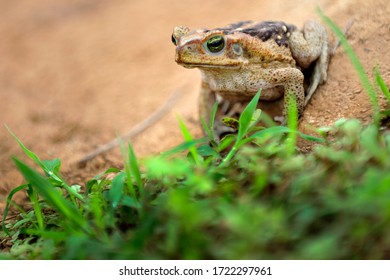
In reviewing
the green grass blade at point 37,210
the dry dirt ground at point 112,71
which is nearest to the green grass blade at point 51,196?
the green grass blade at point 37,210

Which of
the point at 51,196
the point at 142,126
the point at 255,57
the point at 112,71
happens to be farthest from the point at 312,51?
the point at 112,71

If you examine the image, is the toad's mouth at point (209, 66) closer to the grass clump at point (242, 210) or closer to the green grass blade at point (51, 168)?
the grass clump at point (242, 210)

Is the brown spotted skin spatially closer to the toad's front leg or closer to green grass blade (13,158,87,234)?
the toad's front leg

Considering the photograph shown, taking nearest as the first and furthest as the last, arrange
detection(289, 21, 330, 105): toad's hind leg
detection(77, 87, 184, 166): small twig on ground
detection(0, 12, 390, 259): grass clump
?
detection(0, 12, 390, 259): grass clump
detection(289, 21, 330, 105): toad's hind leg
detection(77, 87, 184, 166): small twig on ground

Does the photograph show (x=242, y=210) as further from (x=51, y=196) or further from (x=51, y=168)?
(x=51, y=168)

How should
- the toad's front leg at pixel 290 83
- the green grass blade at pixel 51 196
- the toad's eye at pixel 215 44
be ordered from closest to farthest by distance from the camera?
the green grass blade at pixel 51 196
the toad's eye at pixel 215 44
the toad's front leg at pixel 290 83

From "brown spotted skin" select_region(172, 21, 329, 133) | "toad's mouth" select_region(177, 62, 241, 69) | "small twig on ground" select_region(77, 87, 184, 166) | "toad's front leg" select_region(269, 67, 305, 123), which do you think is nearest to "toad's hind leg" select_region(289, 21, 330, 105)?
"brown spotted skin" select_region(172, 21, 329, 133)
